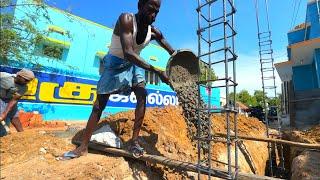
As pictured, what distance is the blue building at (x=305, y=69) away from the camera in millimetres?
13484

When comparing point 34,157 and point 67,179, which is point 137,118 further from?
point 34,157

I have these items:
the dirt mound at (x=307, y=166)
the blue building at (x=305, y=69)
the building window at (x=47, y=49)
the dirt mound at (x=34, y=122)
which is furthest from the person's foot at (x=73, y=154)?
the blue building at (x=305, y=69)

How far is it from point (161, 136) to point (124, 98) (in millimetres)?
9194

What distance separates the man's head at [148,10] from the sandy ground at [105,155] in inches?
65.1

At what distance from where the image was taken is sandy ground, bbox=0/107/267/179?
332 centimetres

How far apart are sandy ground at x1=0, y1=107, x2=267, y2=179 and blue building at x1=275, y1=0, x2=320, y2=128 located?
9466 millimetres

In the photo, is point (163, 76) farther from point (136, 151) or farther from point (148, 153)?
point (148, 153)

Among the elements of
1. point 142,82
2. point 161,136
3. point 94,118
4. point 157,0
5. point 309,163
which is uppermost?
point 157,0

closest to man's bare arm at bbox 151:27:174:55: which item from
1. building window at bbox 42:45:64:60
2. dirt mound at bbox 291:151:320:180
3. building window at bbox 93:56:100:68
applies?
dirt mound at bbox 291:151:320:180

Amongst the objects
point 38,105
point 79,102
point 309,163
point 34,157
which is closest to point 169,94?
point 79,102

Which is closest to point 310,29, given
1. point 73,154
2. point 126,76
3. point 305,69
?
point 305,69

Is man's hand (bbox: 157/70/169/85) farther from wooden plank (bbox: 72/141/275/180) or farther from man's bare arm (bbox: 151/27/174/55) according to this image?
wooden plank (bbox: 72/141/275/180)

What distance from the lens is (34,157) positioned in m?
3.73

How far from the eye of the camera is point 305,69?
54.3ft
